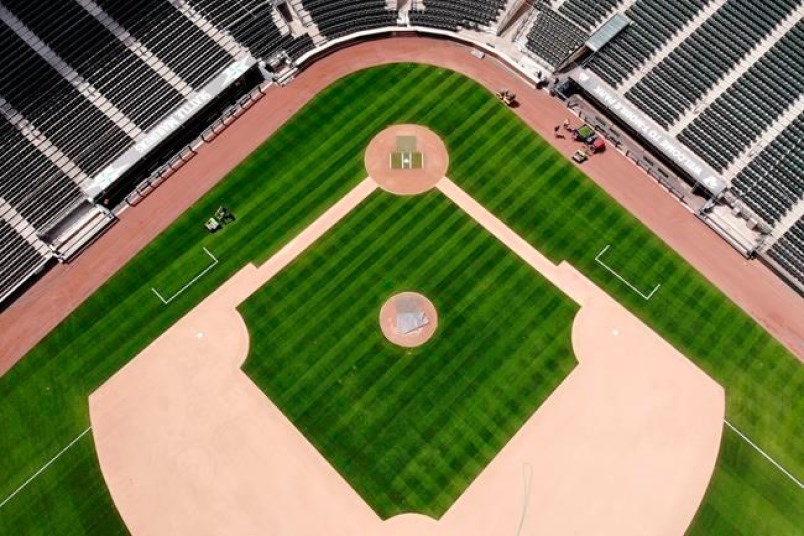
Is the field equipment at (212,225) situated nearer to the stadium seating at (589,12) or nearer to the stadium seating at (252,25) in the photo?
the stadium seating at (252,25)

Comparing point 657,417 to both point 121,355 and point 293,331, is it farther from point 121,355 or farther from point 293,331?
point 121,355

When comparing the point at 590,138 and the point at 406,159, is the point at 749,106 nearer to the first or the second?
the point at 590,138

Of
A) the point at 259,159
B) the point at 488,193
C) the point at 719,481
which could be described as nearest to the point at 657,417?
the point at 719,481

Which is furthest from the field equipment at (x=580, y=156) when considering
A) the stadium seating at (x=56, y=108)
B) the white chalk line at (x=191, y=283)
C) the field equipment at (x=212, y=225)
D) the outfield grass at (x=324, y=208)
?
the stadium seating at (x=56, y=108)

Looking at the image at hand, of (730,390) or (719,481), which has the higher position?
(730,390)

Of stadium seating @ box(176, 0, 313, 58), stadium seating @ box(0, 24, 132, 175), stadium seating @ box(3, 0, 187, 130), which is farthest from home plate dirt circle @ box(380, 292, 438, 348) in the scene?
stadium seating @ box(0, 24, 132, 175)

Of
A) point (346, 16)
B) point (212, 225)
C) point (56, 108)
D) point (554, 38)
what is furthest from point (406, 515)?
point (56, 108)

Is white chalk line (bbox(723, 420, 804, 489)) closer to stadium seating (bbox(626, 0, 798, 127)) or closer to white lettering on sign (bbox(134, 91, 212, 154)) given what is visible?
stadium seating (bbox(626, 0, 798, 127))
